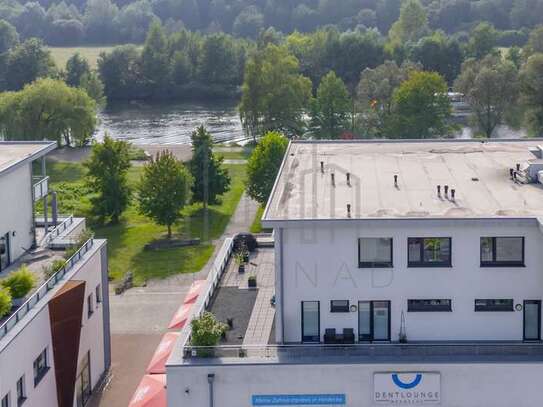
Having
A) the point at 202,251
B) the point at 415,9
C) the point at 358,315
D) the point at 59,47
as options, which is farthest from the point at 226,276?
the point at 59,47

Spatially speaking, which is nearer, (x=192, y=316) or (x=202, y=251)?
(x=192, y=316)

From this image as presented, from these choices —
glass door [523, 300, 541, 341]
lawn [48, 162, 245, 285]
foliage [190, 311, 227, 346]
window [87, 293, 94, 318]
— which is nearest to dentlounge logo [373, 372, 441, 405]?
glass door [523, 300, 541, 341]

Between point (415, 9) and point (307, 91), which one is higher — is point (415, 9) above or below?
above

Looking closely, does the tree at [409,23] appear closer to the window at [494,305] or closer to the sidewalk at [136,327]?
the sidewalk at [136,327]

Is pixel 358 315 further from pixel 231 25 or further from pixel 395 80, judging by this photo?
pixel 231 25

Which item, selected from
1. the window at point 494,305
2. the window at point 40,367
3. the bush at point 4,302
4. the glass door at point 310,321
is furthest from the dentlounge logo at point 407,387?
the bush at point 4,302

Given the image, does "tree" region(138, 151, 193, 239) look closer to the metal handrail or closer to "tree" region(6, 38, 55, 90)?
the metal handrail
